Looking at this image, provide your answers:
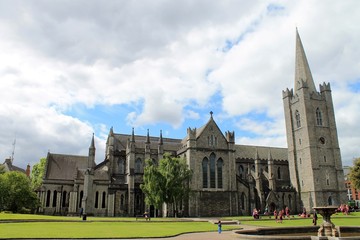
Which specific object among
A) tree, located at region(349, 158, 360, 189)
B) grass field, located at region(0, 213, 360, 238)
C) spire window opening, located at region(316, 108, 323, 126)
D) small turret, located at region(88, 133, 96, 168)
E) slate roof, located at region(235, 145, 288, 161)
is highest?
spire window opening, located at region(316, 108, 323, 126)

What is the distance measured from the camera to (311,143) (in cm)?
6794

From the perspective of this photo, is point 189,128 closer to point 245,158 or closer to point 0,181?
point 245,158

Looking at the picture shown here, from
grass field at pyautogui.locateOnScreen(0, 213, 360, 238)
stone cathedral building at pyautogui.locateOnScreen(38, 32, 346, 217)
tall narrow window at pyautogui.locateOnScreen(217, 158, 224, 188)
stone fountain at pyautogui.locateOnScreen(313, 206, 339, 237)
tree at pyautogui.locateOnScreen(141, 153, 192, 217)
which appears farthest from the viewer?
tall narrow window at pyautogui.locateOnScreen(217, 158, 224, 188)

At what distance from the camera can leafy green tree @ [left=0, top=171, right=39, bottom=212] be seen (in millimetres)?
54734

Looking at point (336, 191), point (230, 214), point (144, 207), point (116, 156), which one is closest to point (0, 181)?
point (116, 156)

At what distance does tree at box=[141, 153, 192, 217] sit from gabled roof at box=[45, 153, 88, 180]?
20313 mm

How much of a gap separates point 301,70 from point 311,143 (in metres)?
18.2

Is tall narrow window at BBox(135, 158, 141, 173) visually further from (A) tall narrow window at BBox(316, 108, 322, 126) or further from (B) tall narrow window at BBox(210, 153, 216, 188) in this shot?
(A) tall narrow window at BBox(316, 108, 322, 126)

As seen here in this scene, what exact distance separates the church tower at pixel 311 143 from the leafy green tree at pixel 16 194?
2096 inches

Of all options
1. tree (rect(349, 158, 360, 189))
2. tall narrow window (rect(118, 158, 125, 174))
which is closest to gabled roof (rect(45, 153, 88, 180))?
tall narrow window (rect(118, 158, 125, 174))

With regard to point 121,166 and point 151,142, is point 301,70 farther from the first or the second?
point 121,166

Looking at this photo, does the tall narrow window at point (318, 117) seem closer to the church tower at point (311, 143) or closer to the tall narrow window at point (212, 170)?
the church tower at point (311, 143)

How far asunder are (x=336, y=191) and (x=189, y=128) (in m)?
34.1

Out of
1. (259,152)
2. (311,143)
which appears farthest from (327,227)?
(259,152)
